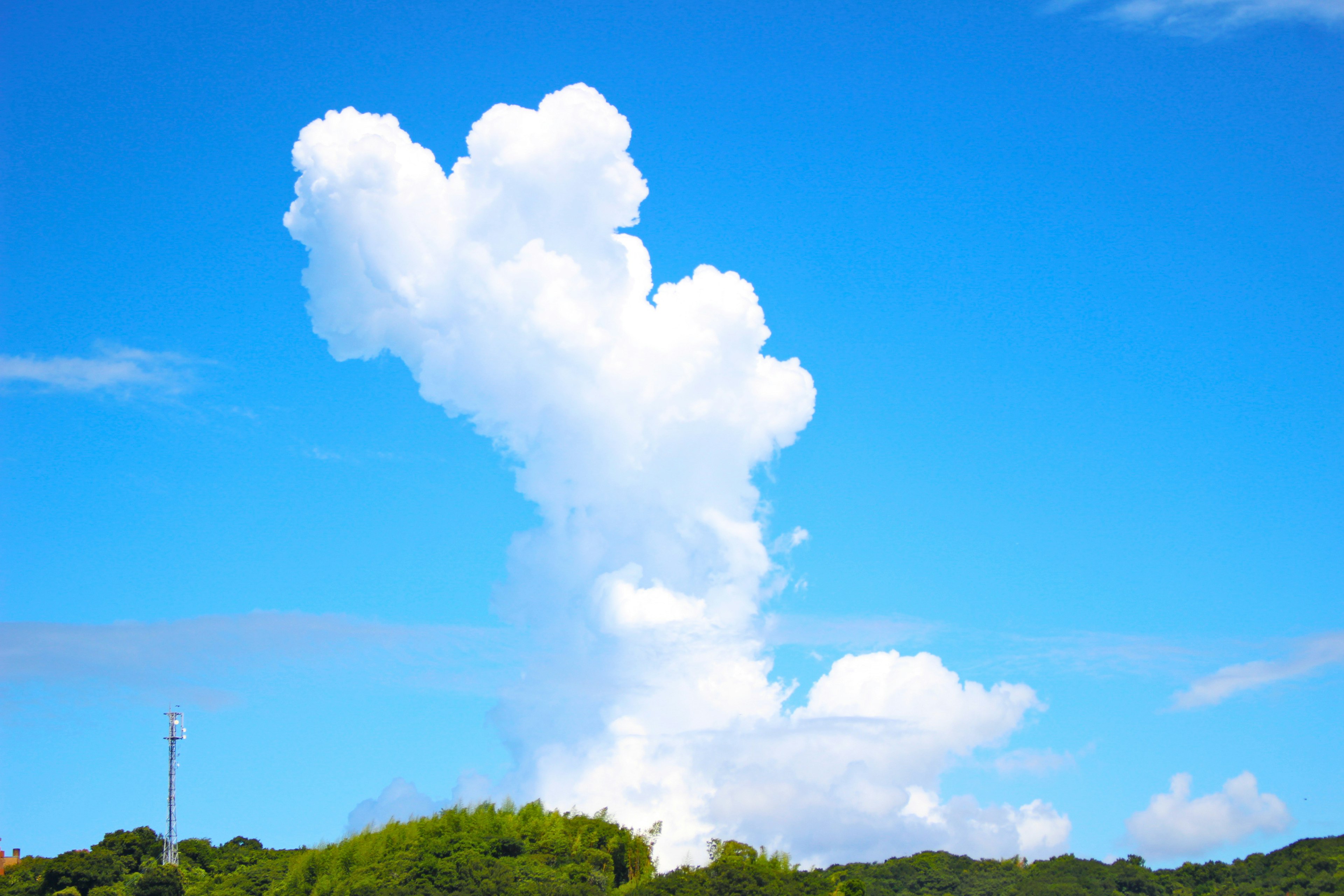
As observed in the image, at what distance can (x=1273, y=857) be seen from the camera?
118625 mm

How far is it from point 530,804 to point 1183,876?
6342 centimetres

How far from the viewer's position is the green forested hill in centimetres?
9875

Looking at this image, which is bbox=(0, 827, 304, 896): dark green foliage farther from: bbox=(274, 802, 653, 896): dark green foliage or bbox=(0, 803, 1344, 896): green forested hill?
bbox=(274, 802, 653, 896): dark green foliage

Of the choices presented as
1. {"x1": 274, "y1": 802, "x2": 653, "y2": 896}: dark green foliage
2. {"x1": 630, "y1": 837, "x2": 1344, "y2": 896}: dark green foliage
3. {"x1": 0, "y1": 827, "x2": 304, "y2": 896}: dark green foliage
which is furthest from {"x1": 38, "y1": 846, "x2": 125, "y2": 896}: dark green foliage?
{"x1": 630, "y1": 837, "x2": 1344, "y2": 896}: dark green foliage

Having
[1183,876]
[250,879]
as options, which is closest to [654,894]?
[250,879]

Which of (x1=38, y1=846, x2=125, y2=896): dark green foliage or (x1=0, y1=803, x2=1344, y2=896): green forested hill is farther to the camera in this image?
(x1=38, y1=846, x2=125, y2=896): dark green foliage

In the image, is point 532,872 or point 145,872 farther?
point 145,872

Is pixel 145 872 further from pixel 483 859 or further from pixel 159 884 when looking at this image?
pixel 483 859

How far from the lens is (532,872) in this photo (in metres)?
101

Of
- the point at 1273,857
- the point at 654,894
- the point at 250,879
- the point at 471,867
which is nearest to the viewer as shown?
the point at 654,894

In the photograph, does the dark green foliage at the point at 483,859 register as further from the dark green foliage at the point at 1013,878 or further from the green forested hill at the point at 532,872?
the dark green foliage at the point at 1013,878

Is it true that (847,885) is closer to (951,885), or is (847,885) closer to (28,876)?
(951,885)

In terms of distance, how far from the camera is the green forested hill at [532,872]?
98750mm

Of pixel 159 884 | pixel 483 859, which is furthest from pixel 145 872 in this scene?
pixel 483 859
